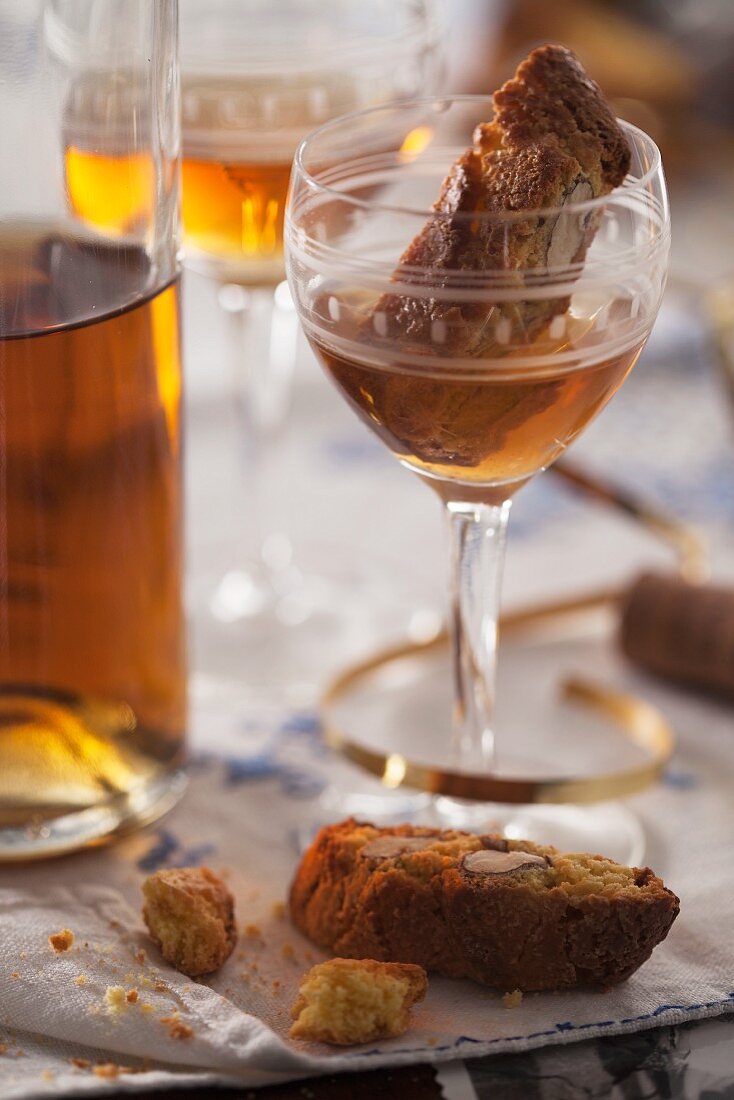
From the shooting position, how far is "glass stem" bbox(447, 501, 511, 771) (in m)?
1.00

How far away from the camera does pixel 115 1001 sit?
0.87 metres

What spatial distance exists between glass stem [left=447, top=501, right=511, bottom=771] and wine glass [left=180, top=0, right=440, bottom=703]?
0.82 ft

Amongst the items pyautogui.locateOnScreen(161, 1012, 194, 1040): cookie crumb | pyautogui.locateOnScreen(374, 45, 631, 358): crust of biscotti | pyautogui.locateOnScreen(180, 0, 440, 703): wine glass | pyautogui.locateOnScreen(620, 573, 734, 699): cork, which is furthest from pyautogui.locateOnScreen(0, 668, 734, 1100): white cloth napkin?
pyautogui.locateOnScreen(374, 45, 631, 358): crust of biscotti

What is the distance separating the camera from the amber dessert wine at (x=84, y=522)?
944 millimetres

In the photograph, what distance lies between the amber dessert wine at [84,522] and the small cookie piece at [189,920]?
12cm

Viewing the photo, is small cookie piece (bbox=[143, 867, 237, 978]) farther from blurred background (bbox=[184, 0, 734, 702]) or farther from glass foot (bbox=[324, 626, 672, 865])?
blurred background (bbox=[184, 0, 734, 702])

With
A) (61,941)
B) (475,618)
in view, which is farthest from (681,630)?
(61,941)

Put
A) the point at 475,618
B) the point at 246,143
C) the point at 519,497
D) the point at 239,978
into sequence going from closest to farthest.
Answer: the point at 239,978 → the point at 475,618 → the point at 246,143 → the point at 519,497

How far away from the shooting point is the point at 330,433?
1.67m

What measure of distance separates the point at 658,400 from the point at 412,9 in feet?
1.89

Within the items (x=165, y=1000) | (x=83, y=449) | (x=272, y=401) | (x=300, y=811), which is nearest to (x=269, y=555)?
(x=272, y=401)

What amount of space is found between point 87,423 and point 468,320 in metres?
0.27

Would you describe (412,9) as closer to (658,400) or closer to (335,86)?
(335,86)

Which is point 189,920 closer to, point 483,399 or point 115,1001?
point 115,1001
